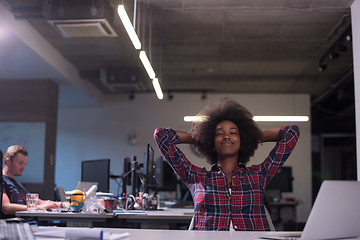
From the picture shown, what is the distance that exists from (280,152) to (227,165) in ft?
1.03

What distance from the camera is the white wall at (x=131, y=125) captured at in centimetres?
971

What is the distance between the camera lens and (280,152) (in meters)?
2.47

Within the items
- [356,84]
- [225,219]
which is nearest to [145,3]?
[356,84]

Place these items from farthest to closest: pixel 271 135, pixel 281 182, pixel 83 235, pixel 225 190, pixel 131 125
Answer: pixel 131 125, pixel 281 182, pixel 271 135, pixel 225 190, pixel 83 235

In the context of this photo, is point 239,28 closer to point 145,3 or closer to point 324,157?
point 145,3

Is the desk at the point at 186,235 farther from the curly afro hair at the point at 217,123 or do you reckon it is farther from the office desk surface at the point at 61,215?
the office desk surface at the point at 61,215

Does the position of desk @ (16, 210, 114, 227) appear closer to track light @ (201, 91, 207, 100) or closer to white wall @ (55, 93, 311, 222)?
white wall @ (55, 93, 311, 222)

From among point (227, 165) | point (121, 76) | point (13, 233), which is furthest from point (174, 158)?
point (121, 76)

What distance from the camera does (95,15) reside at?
4914mm

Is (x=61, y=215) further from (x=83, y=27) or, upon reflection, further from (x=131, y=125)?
(x=131, y=125)

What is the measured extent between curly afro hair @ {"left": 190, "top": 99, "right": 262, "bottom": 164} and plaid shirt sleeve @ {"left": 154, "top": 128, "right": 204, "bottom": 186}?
26 cm

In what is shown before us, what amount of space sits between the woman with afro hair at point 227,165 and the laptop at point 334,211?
1.83 feet

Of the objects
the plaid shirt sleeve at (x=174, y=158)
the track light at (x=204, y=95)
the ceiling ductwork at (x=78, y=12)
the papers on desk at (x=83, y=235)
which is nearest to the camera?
the papers on desk at (x=83, y=235)

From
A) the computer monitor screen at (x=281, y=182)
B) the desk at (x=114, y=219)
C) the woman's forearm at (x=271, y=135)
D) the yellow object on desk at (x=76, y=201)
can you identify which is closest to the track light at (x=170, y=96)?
the computer monitor screen at (x=281, y=182)
